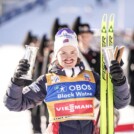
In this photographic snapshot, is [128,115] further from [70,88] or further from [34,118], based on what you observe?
[70,88]

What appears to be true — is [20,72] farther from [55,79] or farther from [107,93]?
[107,93]

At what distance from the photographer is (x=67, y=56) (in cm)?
333

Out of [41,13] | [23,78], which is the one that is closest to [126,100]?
[23,78]

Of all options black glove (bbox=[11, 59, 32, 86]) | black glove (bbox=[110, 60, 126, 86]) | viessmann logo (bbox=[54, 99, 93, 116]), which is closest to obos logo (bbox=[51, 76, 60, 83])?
viessmann logo (bbox=[54, 99, 93, 116])

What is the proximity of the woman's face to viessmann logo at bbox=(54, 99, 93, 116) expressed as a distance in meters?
0.24

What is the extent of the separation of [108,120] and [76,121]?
0.23m

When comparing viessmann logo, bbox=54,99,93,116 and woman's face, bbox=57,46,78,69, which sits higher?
woman's face, bbox=57,46,78,69

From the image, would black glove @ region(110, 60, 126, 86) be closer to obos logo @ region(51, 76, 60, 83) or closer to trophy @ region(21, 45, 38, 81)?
obos logo @ region(51, 76, 60, 83)

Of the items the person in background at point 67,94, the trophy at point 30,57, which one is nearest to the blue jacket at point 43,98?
the person in background at point 67,94

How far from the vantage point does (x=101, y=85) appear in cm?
333

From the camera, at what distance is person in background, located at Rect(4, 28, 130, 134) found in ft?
10.5

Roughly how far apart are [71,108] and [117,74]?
1.30ft

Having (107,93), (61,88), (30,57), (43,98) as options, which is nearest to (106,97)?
(107,93)

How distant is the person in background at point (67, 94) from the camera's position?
127 inches
